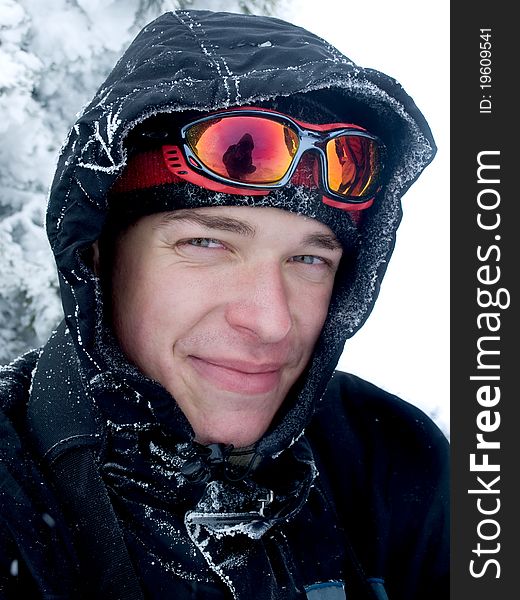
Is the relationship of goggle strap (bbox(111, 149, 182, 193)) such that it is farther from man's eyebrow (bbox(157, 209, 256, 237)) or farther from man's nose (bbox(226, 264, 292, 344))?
man's nose (bbox(226, 264, 292, 344))

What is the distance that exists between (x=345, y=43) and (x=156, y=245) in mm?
10350

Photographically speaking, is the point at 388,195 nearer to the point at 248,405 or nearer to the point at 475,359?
the point at 475,359

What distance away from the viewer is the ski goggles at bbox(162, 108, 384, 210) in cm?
204

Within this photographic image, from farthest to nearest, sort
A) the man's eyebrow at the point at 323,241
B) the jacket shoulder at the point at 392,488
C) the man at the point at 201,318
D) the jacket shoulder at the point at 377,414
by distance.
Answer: the jacket shoulder at the point at 377,414 → the jacket shoulder at the point at 392,488 → the man's eyebrow at the point at 323,241 → the man at the point at 201,318

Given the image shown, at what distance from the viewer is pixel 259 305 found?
82.2 inches

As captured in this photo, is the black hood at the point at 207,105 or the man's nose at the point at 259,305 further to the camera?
the man's nose at the point at 259,305

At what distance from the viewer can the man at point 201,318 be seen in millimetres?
1865

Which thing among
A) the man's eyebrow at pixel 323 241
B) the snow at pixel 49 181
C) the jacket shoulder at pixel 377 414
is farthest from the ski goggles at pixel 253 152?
the snow at pixel 49 181

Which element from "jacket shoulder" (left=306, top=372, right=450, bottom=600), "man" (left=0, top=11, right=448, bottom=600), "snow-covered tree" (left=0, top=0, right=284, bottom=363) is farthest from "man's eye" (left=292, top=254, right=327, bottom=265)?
"snow-covered tree" (left=0, top=0, right=284, bottom=363)

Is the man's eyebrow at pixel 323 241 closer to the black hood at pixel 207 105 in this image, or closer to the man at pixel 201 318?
the man at pixel 201 318

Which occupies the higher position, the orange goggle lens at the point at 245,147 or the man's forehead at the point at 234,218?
the orange goggle lens at the point at 245,147

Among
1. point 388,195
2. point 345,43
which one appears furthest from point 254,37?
point 345,43

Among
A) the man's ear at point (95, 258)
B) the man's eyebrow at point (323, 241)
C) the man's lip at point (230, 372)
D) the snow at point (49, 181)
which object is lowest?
the man's lip at point (230, 372)

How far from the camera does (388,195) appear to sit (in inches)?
94.3
